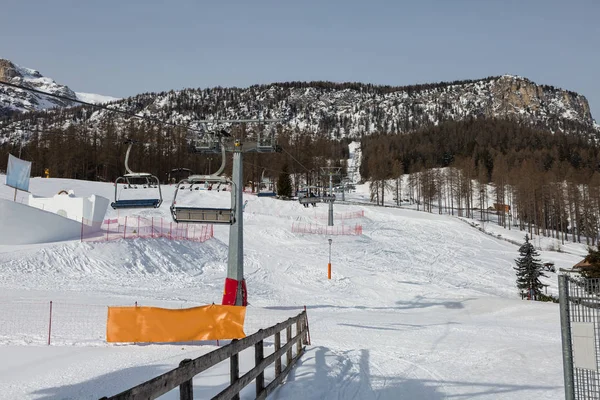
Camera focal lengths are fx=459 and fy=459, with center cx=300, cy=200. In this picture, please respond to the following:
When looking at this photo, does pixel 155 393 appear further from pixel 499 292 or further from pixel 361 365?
pixel 499 292

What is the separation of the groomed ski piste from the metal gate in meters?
2.96

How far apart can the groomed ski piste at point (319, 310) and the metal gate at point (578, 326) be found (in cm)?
296

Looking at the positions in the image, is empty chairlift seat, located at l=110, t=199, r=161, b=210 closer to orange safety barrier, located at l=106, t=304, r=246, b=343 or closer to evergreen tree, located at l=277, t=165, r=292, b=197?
orange safety barrier, located at l=106, t=304, r=246, b=343

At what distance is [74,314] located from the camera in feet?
50.8

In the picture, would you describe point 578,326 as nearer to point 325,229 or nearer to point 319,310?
point 319,310

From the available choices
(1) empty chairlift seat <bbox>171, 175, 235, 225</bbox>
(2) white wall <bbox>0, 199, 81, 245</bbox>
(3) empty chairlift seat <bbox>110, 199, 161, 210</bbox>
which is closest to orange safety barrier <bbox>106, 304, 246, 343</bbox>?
(1) empty chairlift seat <bbox>171, 175, 235, 225</bbox>

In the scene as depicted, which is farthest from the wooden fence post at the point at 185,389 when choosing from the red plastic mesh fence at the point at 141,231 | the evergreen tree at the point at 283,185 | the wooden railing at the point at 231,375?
the evergreen tree at the point at 283,185

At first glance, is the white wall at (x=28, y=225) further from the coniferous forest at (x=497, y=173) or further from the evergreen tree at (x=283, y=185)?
the coniferous forest at (x=497, y=173)

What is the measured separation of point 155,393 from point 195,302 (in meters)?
19.2

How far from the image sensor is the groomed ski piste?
830 centimetres

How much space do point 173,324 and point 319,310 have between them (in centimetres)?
1271

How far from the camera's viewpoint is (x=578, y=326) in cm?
536

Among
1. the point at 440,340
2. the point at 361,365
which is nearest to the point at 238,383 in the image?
the point at 361,365

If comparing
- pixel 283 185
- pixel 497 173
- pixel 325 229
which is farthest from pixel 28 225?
pixel 497 173
